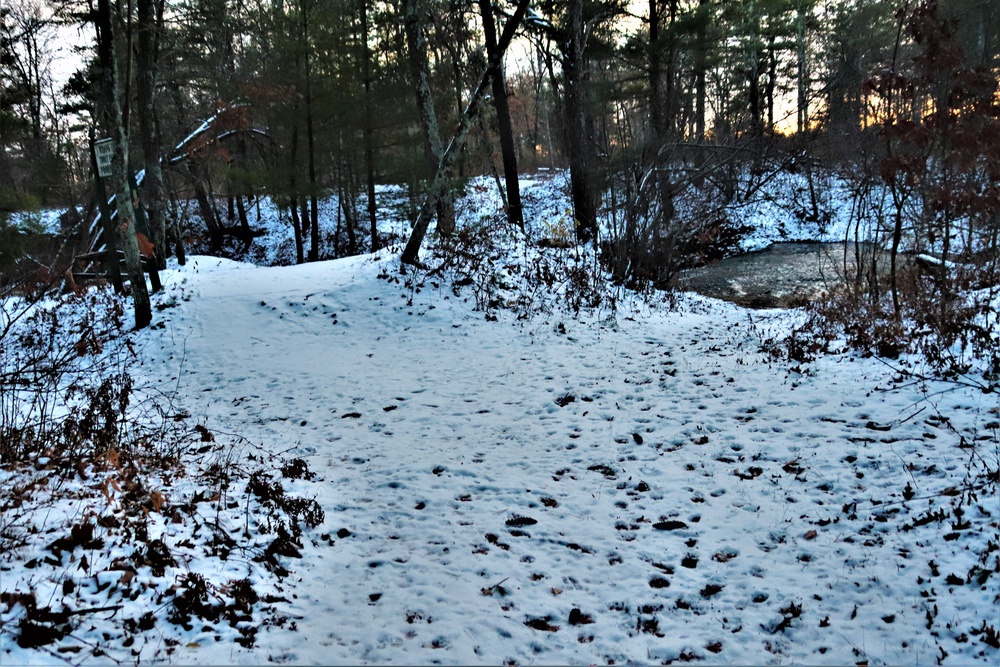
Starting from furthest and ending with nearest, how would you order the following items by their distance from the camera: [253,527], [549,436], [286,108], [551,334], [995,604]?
[286,108], [551,334], [549,436], [253,527], [995,604]

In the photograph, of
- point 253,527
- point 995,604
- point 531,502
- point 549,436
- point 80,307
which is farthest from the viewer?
point 80,307

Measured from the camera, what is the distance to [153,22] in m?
12.5

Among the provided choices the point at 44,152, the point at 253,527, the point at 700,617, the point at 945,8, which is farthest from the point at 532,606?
the point at 44,152

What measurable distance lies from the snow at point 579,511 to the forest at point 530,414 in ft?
0.09

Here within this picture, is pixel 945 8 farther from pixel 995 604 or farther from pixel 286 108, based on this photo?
pixel 286 108

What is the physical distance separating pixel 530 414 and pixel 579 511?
2038 mm

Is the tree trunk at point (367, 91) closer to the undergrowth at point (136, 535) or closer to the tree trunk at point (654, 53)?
the tree trunk at point (654, 53)

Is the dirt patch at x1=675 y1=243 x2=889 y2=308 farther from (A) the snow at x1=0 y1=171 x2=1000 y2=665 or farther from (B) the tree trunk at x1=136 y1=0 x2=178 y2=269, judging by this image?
(B) the tree trunk at x1=136 y1=0 x2=178 y2=269

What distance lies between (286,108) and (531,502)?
61.3 feet

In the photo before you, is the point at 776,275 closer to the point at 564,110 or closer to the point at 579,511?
the point at 564,110

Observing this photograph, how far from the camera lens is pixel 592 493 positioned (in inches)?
200

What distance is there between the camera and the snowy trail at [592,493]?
342 cm

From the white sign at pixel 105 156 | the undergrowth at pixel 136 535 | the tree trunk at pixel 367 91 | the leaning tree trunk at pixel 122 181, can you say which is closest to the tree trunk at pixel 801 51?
the tree trunk at pixel 367 91

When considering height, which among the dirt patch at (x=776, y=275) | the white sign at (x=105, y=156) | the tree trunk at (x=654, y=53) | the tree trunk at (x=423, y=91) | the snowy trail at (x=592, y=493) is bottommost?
the snowy trail at (x=592, y=493)
